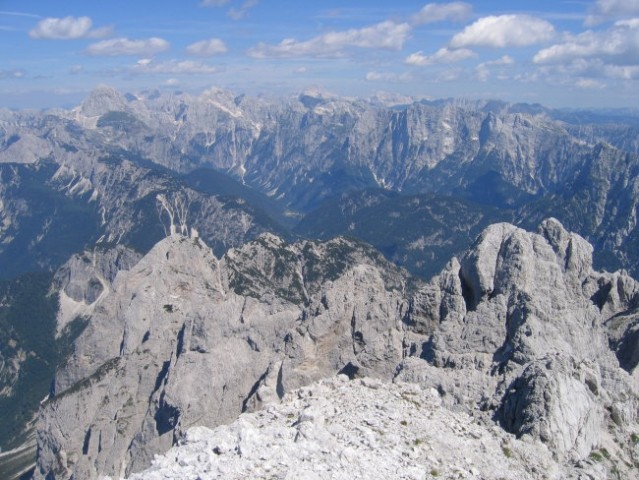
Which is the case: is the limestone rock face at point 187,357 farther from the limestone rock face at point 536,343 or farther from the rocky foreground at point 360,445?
the rocky foreground at point 360,445

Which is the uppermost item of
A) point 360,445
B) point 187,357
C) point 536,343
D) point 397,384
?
point 360,445

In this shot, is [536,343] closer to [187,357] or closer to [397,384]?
[397,384]

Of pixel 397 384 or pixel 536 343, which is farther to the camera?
pixel 536 343

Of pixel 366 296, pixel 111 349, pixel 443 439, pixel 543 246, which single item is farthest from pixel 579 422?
pixel 111 349

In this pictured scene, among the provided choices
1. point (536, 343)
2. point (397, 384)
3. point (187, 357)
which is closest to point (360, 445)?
point (397, 384)

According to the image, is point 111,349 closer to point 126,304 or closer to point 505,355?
point 126,304
